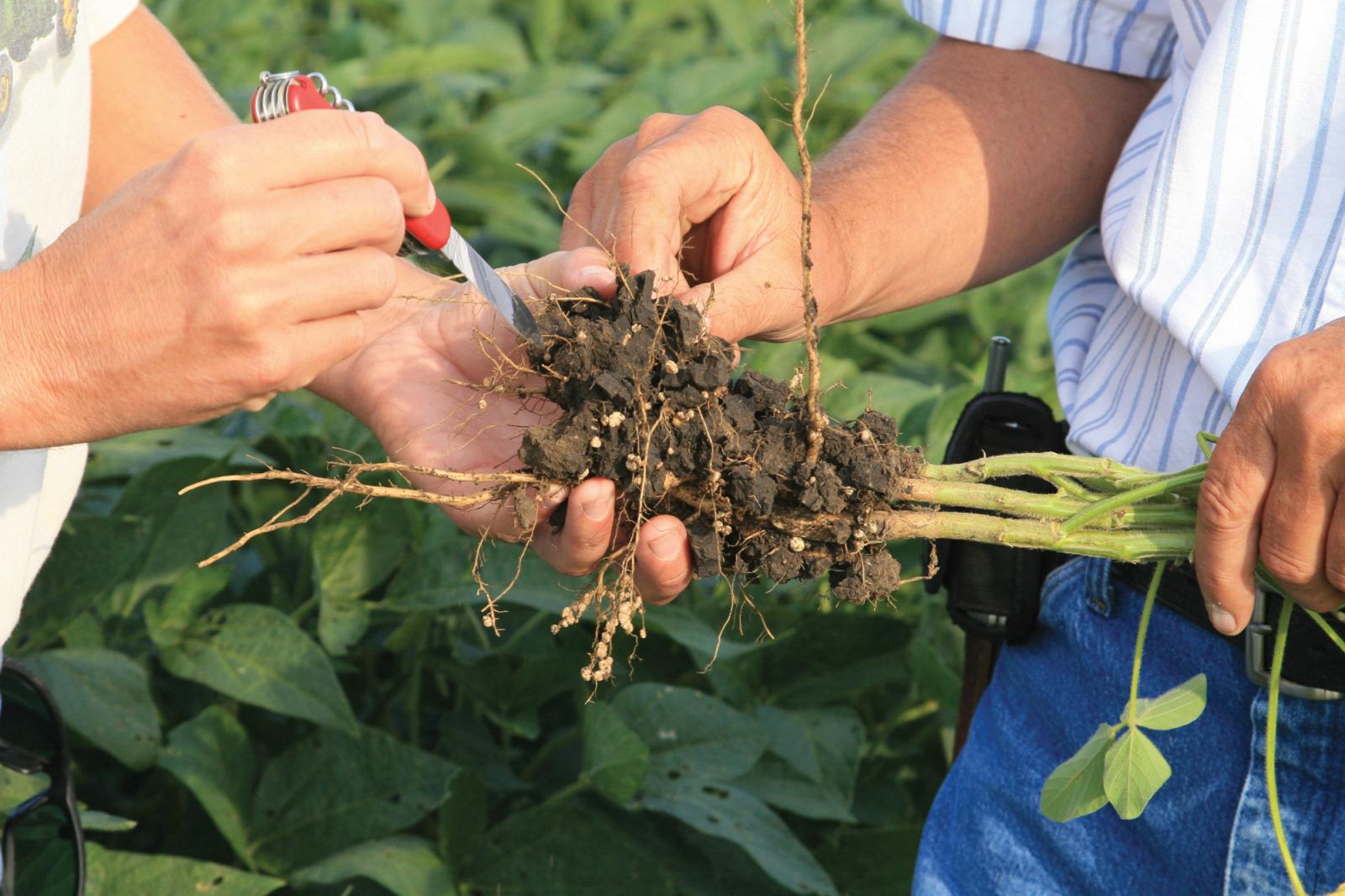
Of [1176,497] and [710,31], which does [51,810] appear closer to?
[1176,497]

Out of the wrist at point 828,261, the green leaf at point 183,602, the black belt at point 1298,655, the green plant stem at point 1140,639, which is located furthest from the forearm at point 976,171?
the green leaf at point 183,602

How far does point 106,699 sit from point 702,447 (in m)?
1.12

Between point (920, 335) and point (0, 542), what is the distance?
285 centimetres

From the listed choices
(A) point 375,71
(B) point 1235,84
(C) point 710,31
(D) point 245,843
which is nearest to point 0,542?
(D) point 245,843

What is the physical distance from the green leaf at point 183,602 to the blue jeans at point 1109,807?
4.11 ft

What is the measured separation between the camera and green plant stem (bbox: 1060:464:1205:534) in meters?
1.29

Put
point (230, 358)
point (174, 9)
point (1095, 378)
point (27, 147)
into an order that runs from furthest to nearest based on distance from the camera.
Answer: point (174, 9) → point (1095, 378) → point (27, 147) → point (230, 358)

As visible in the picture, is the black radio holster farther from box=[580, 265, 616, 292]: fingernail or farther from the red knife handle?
the red knife handle

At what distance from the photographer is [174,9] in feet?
14.1

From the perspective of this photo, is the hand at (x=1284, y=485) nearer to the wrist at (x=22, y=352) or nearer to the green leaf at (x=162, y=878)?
the wrist at (x=22, y=352)

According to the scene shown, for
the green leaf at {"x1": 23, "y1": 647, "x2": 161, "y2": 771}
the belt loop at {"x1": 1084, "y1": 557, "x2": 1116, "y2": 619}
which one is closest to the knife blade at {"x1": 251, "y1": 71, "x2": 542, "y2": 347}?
the belt loop at {"x1": 1084, "y1": 557, "x2": 1116, "y2": 619}

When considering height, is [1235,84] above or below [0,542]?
above

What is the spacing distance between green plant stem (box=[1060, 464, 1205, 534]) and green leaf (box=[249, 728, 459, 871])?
1.07 metres

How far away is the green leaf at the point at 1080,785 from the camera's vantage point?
1.28 m
